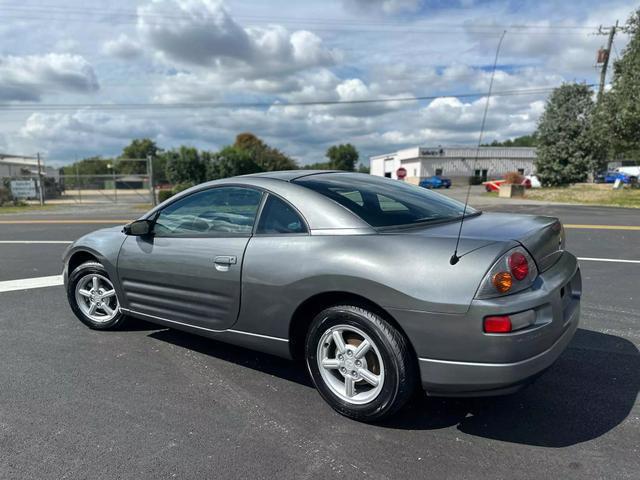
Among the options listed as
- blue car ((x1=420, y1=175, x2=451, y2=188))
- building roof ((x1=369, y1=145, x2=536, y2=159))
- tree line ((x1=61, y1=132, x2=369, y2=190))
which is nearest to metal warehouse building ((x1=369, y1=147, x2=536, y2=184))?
building roof ((x1=369, y1=145, x2=536, y2=159))

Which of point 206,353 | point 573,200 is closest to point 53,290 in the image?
point 206,353

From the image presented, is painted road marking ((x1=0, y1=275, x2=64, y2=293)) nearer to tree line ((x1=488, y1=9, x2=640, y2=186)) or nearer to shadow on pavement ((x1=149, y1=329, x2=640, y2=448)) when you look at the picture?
shadow on pavement ((x1=149, y1=329, x2=640, y2=448))

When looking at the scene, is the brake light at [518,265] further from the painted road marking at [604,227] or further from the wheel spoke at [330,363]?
the painted road marking at [604,227]

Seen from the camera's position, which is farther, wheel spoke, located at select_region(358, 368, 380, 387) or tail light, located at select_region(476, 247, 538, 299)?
wheel spoke, located at select_region(358, 368, 380, 387)

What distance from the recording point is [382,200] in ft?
10.8

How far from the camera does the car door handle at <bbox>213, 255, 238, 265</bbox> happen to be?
3.20m

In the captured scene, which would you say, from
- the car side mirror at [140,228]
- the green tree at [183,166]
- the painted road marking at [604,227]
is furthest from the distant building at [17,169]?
the car side mirror at [140,228]

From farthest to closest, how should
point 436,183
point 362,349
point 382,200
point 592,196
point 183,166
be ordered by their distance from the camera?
point 436,183
point 183,166
point 592,196
point 382,200
point 362,349

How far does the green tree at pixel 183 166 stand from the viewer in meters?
45.2

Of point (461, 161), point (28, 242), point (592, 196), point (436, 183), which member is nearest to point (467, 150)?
Answer: point (461, 161)

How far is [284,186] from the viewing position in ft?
10.8

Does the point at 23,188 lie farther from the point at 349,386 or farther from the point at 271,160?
the point at 271,160

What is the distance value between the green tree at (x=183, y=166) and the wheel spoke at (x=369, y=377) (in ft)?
145

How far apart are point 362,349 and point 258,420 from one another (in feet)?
2.57
